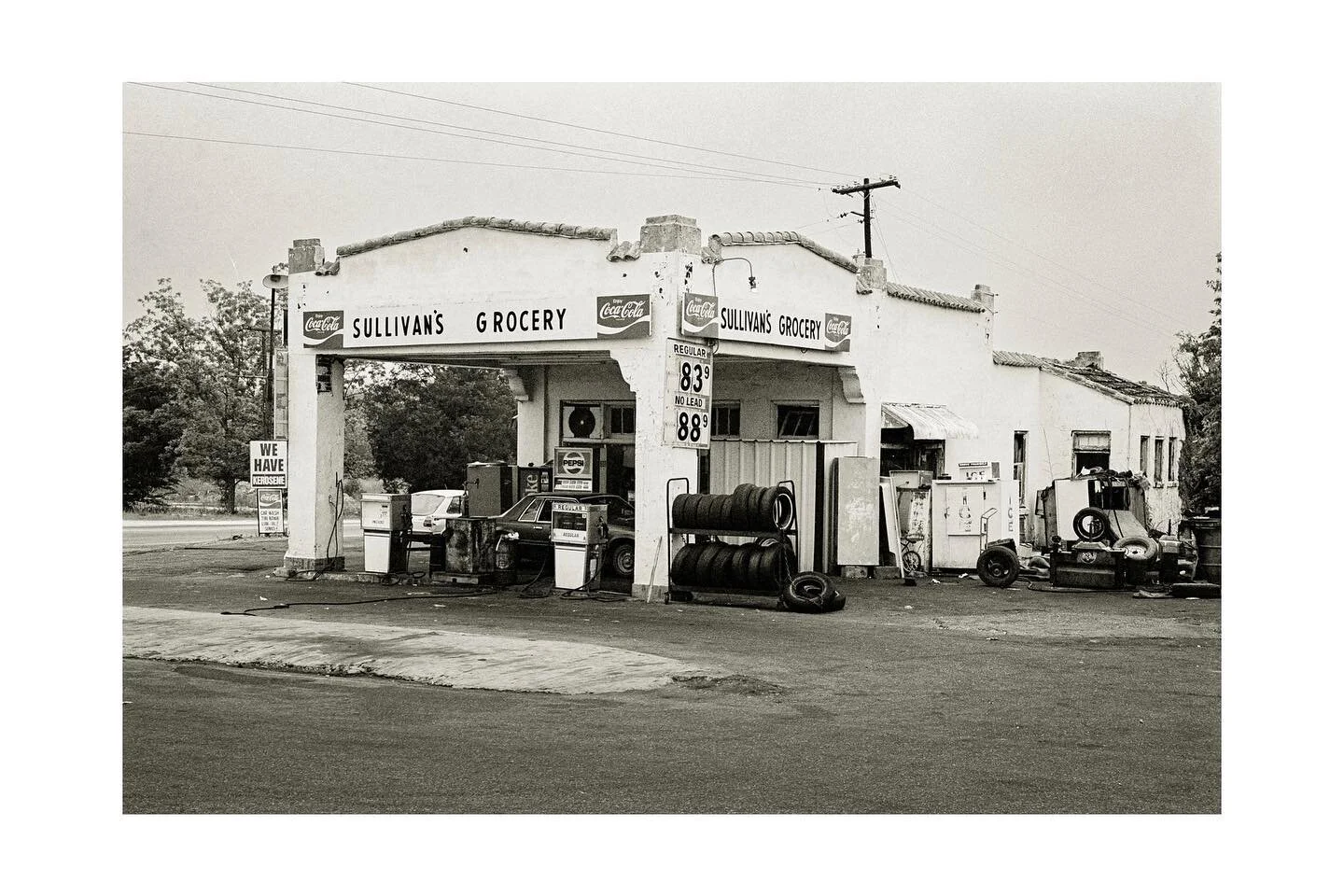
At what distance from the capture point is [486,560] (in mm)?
21891

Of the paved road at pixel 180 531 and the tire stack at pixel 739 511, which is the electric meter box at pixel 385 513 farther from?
the paved road at pixel 180 531

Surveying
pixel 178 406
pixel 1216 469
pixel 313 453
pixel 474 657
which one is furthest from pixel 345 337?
pixel 1216 469

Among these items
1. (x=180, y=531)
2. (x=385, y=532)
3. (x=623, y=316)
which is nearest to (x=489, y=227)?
(x=623, y=316)

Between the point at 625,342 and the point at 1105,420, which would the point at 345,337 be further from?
the point at 1105,420

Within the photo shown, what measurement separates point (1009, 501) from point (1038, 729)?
17100 mm

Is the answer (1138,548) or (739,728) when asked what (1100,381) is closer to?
(1138,548)

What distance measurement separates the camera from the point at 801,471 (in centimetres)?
2425

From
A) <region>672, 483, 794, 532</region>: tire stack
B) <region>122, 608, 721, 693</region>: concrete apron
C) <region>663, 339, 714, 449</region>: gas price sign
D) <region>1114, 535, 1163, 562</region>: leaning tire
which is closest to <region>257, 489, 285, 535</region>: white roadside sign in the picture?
<region>122, 608, 721, 693</region>: concrete apron

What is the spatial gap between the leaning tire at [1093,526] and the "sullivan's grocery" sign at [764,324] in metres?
4.61

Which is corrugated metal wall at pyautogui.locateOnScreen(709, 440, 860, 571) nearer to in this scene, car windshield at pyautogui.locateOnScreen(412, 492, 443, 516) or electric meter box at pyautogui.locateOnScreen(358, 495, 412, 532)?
electric meter box at pyautogui.locateOnScreen(358, 495, 412, 532)

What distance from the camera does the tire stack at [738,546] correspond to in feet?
62.3

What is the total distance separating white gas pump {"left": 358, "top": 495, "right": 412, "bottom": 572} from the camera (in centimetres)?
2248

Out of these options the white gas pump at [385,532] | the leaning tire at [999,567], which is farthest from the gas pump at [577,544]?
the leaning tire at [999,567]

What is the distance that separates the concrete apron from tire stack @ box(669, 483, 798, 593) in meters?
4.64
